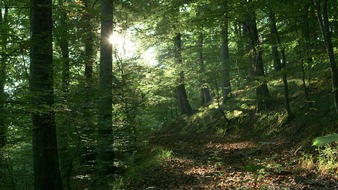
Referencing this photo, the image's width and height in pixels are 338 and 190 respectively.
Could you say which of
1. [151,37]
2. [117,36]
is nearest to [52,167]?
[117,36]

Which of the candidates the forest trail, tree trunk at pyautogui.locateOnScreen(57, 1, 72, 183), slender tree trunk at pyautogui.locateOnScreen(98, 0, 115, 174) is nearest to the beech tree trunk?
tree trunk at pyautogui.locateOnScreen(57, 1, 72, 183)

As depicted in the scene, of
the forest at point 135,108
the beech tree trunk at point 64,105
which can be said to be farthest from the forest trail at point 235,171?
the beech tree trunk at point 64,105

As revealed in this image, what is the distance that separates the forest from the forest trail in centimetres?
3

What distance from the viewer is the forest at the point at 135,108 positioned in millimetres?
5836

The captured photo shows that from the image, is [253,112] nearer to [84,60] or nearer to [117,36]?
[117,36]

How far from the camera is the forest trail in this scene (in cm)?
550

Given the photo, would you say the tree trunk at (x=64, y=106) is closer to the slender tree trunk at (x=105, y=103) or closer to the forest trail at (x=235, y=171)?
the slender tree trunk at (x=105, y=103)

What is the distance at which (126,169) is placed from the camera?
9.54 metres

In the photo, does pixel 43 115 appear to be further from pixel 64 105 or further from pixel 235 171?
pixel 235 171

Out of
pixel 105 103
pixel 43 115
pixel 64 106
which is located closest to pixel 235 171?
pixel 105 103

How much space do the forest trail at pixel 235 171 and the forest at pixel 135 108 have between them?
30mm

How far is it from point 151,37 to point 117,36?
1639 millimetres

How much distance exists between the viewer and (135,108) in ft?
31.9

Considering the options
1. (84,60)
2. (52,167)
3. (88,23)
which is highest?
(88,23)
